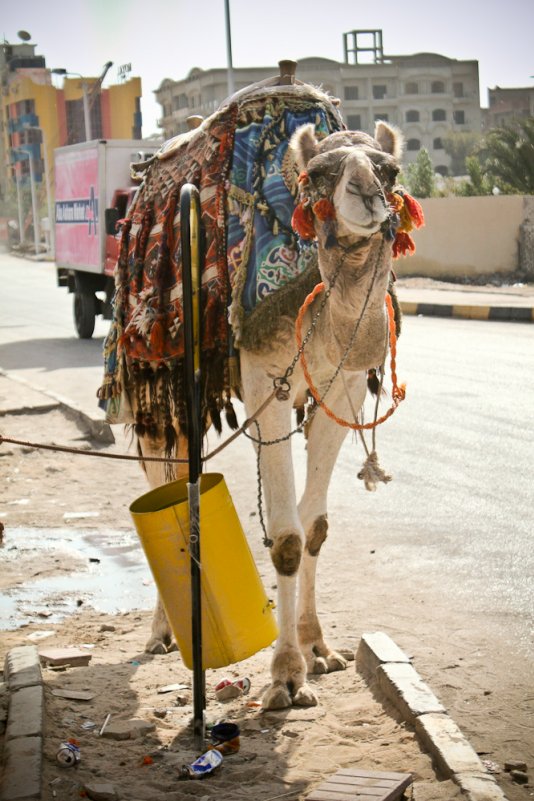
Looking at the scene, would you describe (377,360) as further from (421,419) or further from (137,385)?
(421,419)

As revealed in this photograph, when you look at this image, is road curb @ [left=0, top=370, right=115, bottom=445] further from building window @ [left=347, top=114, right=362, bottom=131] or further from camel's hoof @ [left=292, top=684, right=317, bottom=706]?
building window @ [left=347, top=114, right=362, bottom=131]

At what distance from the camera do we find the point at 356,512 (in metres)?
7.61

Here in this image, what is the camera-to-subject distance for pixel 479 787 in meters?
3.60

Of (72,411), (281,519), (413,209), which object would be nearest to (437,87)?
(72,411)

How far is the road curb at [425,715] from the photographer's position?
→ 3.64 m

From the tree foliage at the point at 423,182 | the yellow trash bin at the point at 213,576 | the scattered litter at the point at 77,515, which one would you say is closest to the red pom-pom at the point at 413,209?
the yellow trash bin at the point at 213,576

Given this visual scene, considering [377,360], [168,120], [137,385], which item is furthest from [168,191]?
[168,120]

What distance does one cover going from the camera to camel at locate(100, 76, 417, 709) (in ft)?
13.1

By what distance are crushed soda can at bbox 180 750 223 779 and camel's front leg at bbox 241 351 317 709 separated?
26.8 inches

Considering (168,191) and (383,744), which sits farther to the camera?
(168,191)

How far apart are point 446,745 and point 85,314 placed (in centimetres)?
1553

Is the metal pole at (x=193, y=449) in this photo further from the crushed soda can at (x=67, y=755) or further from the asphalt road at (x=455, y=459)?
the asphalt road at (x=455, y=459)

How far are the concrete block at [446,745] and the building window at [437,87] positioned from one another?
77.4m

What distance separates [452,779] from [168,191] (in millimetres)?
2789
